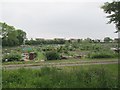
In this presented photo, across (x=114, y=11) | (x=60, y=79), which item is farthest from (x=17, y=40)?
(x=60, y=79)

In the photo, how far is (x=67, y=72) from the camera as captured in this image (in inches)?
405

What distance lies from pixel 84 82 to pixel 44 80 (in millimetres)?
1662

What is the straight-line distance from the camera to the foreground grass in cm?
882

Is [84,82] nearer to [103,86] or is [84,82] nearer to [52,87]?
[103,86]

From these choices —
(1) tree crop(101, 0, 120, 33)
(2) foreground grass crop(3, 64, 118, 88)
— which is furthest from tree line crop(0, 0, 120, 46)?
(2) foreground grass crop(3, 64, 118, 88)

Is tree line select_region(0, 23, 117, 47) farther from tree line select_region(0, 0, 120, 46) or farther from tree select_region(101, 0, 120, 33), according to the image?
tree select_region(101, 0, 120, 33)

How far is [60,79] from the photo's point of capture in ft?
31.6

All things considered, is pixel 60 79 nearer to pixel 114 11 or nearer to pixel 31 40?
pixel 114 11

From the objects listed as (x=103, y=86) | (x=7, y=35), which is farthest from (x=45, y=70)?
(x=7, y=35)

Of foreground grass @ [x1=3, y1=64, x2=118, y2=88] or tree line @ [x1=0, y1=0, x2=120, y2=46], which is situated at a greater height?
tree line @ [x1=0, y1=0, x2=120, y2=46]

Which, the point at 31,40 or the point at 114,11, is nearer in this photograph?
the point at 114,11

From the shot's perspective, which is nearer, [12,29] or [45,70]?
[45,70]

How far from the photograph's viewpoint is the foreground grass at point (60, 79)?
882 centimetres

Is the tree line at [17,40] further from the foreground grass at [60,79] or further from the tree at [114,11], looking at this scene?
the foreground grass at [60,79]
